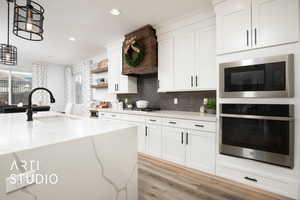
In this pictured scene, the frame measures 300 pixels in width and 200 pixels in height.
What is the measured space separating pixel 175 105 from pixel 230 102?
1365mm

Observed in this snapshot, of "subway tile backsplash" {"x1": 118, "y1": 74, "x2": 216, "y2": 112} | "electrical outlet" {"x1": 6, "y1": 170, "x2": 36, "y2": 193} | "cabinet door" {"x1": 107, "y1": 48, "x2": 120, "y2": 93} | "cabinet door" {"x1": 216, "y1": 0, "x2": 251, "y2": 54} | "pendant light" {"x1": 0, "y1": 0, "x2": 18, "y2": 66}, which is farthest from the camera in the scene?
"cabinet door" {"x1": 107, "y1": 48, "x2": 120, "y2": 93}

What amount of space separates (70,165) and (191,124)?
192cm

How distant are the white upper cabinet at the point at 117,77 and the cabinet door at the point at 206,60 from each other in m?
1.78

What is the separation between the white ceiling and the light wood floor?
2.71 meters

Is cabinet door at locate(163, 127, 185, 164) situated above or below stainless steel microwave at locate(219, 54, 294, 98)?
below

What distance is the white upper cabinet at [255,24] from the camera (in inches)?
68.4

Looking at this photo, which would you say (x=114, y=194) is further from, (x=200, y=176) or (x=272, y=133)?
(x=272, y=133)

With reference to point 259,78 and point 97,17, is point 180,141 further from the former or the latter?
point 97,17

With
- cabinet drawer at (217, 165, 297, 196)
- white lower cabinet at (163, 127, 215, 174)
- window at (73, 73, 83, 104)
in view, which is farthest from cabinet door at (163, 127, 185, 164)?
window at (73, 73, 83, 104)

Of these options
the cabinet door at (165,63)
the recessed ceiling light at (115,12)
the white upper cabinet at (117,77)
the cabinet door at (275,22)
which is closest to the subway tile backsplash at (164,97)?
the white upper cabinet at (117,77)

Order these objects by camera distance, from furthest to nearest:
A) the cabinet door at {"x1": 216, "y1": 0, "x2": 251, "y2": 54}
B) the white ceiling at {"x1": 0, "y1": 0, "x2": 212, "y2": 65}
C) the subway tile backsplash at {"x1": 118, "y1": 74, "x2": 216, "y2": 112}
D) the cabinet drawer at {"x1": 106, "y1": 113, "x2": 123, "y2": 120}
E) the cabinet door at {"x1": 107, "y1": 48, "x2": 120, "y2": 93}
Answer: the cabinet door at {"x1": 107, "y1": 48, "x2": 120, "y2": 93}, the cabinet drawer at {"x1": 106, "y1": 113, "x2": 123, "y2": 120}, the subway tile backsplash at {"x1": 118, "y1": 74, "x2": 216, "y2": 112}, the white ceiling at {"x1": 0, "y1": 0, "x2": 212, "y2": 65}, the cabinet door at {"x1": 216, "y1": 0, "x2": 251, "y2": 54}

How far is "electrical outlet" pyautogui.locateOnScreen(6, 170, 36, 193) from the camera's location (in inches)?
29.5

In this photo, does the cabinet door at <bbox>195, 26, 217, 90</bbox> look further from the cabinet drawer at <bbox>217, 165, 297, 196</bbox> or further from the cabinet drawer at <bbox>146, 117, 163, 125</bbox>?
the cabinet drawer at <bbox>217, 165, 297, 196</bbox>

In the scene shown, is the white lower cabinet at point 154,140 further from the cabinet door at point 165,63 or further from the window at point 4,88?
the window at point 4,88
